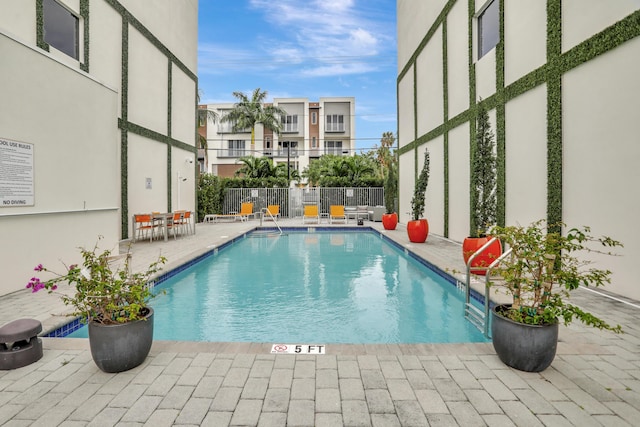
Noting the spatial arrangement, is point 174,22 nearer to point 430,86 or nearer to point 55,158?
point 430,86

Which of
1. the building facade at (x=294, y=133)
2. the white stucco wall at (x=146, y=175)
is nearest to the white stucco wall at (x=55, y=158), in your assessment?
the white stucco wall at (x=146, y=175)

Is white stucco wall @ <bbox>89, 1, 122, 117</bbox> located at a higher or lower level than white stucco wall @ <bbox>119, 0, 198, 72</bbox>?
lower

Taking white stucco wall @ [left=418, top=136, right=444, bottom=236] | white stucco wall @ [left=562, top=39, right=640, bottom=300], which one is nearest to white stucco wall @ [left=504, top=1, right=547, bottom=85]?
white stucco wall @ [left=562, top=39, right=640, bottom=300]

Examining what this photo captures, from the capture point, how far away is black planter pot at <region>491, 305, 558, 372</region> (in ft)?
8.74

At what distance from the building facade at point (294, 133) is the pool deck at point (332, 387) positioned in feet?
119

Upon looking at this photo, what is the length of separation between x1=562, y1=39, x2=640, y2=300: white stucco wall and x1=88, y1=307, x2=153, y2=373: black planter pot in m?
5.94

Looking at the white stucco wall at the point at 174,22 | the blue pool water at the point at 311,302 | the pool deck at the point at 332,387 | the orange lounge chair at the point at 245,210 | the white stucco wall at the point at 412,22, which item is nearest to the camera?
the pool deck at the point at 332,387

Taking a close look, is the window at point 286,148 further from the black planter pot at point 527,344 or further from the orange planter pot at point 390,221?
the black planter pot at point 527,344

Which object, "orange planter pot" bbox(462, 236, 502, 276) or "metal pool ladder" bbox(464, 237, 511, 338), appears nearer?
"metal pool ladder" bbox(464, 237, 511, 338)

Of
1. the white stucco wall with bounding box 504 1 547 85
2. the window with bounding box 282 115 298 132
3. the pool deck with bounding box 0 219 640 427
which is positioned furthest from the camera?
the window with bounding box 282 115 298 132

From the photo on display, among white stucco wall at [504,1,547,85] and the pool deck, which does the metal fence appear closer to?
white stucco wall at [504,1,547,85]

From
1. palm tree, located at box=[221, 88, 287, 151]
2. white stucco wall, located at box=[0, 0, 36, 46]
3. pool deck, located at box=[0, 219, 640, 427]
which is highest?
palm tree, located at box=[221, 88, 287, 151]

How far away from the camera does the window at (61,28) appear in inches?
328

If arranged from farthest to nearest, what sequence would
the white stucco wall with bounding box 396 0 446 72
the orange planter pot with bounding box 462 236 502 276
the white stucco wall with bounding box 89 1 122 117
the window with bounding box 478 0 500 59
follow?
the white stucco wall with bounding box 396 0 446 72 < the white stucco wall with bounding box 89 1 122 117 < the window with bounding box 478 0 500 59 < the orange planter pot with bounding box 462 236 502 276
